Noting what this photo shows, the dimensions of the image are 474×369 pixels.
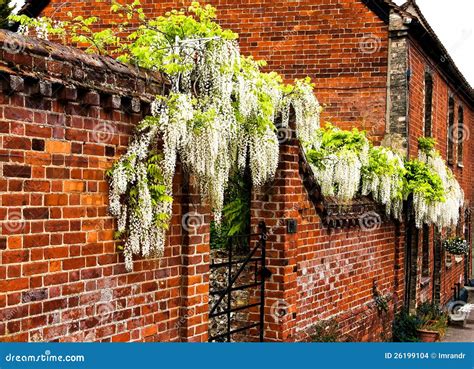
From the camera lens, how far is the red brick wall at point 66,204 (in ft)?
13.8

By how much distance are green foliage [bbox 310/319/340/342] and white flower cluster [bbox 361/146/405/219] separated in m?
2.37

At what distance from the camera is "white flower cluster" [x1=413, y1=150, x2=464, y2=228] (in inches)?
485

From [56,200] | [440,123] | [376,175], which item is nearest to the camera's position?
[56,200]

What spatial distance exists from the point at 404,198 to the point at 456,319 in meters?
4.82

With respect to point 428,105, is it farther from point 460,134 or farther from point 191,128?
point 191,128

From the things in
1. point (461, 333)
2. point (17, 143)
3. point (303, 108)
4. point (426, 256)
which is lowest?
point (461, 333)

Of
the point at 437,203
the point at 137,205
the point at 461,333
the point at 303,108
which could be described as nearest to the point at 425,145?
the point at 437,203

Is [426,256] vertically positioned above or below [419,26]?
below

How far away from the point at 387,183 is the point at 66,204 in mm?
7077

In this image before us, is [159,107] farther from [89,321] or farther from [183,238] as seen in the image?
[89,321]

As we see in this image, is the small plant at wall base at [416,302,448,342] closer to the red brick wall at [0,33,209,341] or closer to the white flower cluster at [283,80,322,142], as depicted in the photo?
the white flower cluster at [283,80,322,142]

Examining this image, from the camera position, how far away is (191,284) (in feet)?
19.0

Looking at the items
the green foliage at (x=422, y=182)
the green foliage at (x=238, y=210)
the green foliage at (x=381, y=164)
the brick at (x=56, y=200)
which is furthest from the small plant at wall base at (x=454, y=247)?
the brick at (x=56, y=200)

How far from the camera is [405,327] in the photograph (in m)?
12.1
